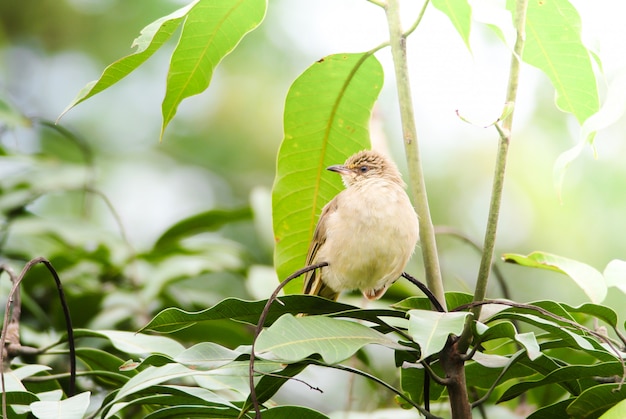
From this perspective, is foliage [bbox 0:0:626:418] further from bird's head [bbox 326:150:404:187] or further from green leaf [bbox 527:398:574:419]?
bird's head [bbox 326:150:404:187]

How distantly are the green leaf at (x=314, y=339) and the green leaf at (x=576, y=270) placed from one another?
1.86 ft

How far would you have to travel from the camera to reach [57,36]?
649 centimetres

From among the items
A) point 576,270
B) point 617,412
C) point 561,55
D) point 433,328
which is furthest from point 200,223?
point 617,412

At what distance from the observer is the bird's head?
2.58 metres

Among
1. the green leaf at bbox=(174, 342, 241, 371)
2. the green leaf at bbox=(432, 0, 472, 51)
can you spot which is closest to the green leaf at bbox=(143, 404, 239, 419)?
the green leaf at bbox=(174, 342, 241, 371)

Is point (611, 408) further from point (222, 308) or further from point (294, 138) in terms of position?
point (294, 138)

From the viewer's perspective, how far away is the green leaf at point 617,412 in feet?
4.85

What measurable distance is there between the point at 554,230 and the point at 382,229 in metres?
3.91

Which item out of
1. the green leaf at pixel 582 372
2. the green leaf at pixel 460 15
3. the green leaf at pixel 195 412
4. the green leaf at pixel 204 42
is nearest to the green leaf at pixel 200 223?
the green leaf at pixel 204 42

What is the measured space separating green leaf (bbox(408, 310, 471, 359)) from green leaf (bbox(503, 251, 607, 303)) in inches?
20.3

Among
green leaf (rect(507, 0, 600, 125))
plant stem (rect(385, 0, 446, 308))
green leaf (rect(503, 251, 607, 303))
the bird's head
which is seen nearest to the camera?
plant stem (rect(385, 0, 446, 308))

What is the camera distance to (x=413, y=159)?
5.67 feet

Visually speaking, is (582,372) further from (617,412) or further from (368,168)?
(368,168)

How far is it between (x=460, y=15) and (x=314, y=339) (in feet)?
2.54
